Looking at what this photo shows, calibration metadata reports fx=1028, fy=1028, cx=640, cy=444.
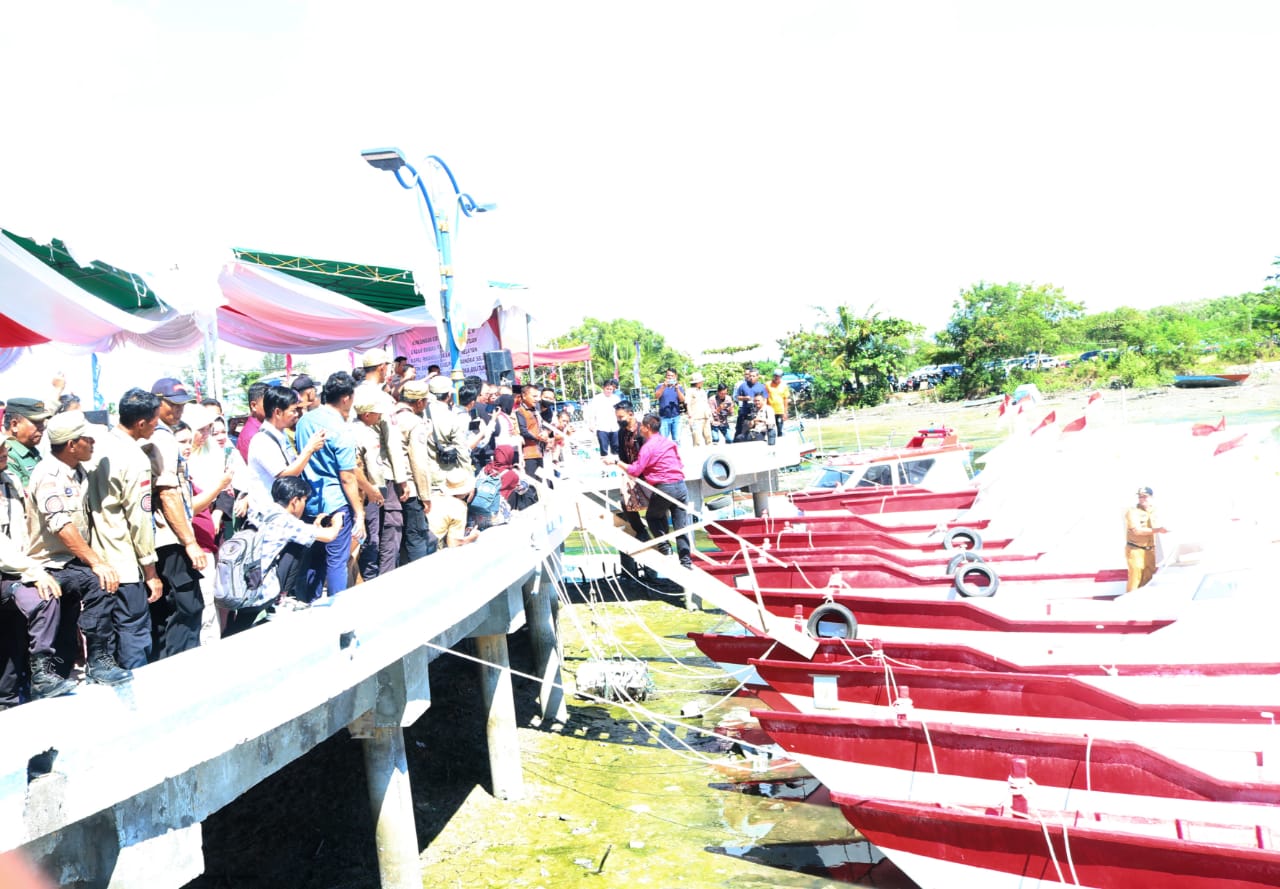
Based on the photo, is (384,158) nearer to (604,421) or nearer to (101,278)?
(101,278)

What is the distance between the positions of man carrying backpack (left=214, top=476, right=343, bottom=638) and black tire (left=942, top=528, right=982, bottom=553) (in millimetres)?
8938

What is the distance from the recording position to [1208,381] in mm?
39500

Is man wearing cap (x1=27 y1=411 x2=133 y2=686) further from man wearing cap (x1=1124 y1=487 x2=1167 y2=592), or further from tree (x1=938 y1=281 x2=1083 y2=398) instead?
tree (x1=938 y1=281 x2=1083 y2=398)

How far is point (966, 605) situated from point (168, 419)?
732cm

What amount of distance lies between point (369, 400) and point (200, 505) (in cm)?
140

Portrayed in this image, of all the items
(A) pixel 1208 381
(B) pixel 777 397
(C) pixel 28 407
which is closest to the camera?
(C) pixel 28 407

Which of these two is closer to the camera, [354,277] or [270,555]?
[270,555]

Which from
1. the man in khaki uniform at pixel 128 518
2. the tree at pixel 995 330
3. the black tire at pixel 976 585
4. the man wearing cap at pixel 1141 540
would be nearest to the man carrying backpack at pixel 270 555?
the man in khaki uniform at pixel 128 518

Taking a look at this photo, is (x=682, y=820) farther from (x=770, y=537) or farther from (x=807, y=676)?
(x=770, y=537)

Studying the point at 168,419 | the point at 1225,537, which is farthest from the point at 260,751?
the point at 1225,537

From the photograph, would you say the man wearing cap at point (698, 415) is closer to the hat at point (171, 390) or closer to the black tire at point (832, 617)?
the black tire at point (832, 617)

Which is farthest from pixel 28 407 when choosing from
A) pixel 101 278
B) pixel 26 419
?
pixel 101 278

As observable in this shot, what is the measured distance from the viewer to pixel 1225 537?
368 inches

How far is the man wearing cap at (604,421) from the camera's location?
15484 mm
